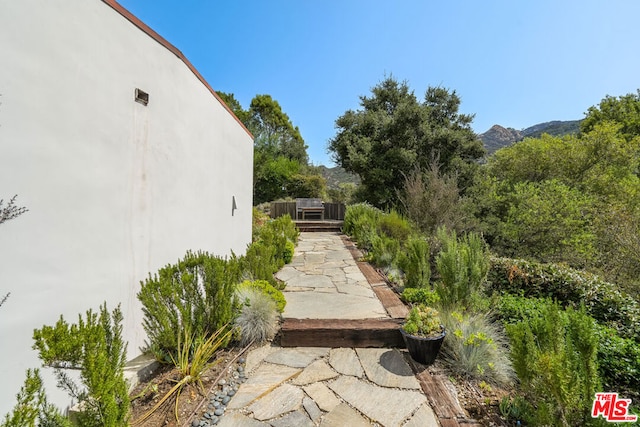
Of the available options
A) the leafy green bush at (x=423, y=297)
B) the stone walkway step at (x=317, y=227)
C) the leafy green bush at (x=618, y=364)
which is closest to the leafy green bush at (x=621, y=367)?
the leafy green bush at (x=618, y=364)

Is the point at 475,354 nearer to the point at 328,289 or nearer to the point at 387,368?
the point at 387,368

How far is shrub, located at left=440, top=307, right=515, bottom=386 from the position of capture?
2.24 m

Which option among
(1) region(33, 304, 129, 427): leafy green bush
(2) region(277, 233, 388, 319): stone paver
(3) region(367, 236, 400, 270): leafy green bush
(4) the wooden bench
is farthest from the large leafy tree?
(1) region(33, 304, 129, 427): leafy green bush

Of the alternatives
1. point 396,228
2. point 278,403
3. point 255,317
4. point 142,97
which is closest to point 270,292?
point 255,317

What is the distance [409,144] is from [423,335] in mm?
11844

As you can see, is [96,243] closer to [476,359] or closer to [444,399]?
[444,399]

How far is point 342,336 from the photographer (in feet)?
8.91

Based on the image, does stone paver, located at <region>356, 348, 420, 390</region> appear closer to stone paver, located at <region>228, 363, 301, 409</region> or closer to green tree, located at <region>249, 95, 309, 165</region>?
stone paver, located at <region>228, 363, 301, 409</region>

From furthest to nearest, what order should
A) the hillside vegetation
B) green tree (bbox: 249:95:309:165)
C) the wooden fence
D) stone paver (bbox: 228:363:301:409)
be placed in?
green tree (bbox: 249:95:309:165) < the wooden fence < stone paver (bbox: 228:363:301:409) < the hillside vegetation

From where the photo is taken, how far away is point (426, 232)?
6.95 metres

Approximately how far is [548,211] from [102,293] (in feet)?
31.8

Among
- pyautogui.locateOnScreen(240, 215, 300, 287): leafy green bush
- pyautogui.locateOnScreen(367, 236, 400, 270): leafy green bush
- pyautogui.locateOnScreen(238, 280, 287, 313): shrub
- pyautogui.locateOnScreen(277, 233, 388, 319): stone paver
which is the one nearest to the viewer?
pyautogui.locateOnScreen(238, 280, 287, 313): shrub

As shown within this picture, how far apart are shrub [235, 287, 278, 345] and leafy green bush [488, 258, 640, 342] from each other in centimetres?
395

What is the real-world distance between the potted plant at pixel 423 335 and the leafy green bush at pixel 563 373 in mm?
729
